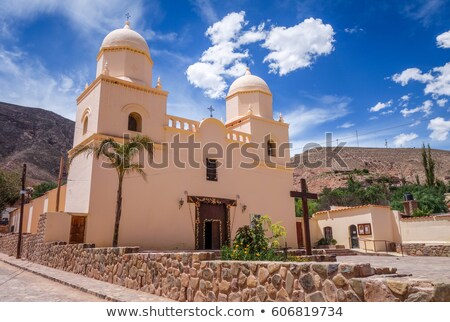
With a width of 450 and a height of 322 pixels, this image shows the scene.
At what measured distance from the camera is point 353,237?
75.6 feet

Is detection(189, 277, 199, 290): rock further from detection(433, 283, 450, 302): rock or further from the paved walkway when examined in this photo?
detection(433, 283, 450, 302): rock

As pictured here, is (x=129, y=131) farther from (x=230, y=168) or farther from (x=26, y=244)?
(x=26, y=244)

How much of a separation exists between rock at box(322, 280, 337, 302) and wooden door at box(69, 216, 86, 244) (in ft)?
41.0

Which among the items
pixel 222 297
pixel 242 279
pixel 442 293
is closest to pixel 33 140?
pixel 222 297

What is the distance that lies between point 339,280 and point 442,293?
1.09m

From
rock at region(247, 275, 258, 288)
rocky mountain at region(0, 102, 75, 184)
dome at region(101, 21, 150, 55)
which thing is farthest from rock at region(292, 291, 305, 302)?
rocky mountain at region(0, 102, 75, 184)

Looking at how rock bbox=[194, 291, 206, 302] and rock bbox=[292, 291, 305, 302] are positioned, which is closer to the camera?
rock bbox=[292, 291, 305, 302]

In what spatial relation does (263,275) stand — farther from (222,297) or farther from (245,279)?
(222,297)

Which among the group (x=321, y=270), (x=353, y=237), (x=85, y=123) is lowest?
(x=321, y=270)

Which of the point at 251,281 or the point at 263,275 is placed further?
the point at 251,281

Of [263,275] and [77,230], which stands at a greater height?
[77,230]

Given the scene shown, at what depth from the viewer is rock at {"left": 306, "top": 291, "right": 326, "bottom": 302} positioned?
13.8 feet

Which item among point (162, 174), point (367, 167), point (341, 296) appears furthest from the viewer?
point (367, 167)

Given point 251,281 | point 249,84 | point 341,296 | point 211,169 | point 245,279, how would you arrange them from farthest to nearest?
1. point 249,84
2. point 211,169
3. point 245,279
4. point 251,281
5. point 341,296
